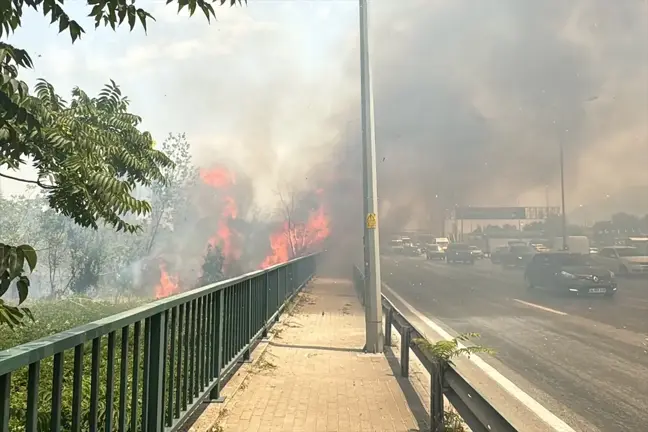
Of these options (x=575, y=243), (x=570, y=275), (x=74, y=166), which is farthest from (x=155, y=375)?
(x=575, y=243)

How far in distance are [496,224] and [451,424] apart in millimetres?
26273

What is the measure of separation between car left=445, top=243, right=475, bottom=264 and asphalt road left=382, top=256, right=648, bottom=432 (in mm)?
10332

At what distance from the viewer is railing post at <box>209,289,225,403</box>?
4293mm

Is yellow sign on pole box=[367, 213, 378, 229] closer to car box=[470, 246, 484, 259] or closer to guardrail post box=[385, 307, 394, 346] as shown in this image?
guardrail post box=[385, 307, 394, 346]

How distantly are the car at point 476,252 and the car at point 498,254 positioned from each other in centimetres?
87

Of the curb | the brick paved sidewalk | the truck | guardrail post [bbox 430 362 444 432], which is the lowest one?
the brick paved sidewalk

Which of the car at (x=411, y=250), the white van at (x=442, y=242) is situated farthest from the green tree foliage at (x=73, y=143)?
the white van at (x=442, y=242)

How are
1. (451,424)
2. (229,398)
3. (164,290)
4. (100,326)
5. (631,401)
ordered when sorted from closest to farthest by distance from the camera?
(100,326)
(451,424)
(229,398)
(631,401)
(164,290)

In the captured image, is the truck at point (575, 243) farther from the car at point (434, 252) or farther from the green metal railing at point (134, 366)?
the green metal railing at point (134, 366)

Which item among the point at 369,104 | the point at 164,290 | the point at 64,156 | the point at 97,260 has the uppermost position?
the point at 369,104

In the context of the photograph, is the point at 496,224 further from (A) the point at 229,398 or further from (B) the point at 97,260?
(A) the point at 229,398

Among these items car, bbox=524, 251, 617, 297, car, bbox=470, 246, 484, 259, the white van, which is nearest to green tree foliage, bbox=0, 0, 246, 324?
car, bbox=524, 251, 617, 297

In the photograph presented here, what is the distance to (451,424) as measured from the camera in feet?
12.2

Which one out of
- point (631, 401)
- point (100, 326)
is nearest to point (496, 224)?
point (631, 401)
